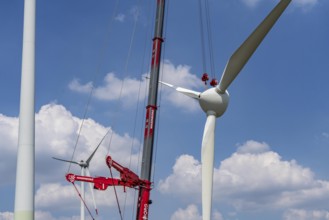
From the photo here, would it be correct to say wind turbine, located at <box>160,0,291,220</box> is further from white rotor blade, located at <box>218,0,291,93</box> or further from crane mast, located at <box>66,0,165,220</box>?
crane mast, located at <box>66,0,165,220</box>

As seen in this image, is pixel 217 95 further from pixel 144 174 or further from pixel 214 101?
pixel 144 174

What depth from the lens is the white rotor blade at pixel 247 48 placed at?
101 ft

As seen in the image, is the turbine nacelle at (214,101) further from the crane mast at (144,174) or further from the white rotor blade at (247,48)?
the crane mast at (144,174)

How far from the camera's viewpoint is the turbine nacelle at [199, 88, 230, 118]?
1410 inches

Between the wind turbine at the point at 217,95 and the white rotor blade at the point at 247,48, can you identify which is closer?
the white rotor blade at the point at 247,48

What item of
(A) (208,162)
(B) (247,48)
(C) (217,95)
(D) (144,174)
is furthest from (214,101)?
(D) (144,174)

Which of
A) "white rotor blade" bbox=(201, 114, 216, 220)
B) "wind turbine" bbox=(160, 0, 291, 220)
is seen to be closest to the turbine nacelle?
"wind turbine" bbox=(160, 0, 291, 220)

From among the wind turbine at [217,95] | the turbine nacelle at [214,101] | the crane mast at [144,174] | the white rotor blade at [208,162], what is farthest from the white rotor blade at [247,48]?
the crane mast at [144,174]

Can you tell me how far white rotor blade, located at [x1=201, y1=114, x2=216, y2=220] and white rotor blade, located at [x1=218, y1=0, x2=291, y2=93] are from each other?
2.84 m

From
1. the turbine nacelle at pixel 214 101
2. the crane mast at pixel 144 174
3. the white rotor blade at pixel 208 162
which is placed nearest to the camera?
the white rotor blade at pixel 208 162

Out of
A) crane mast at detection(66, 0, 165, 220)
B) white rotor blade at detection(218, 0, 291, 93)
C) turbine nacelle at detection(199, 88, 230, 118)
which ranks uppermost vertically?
white rotor blade at detection(218, 0, 291, 93)

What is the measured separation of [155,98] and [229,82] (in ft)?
18.7

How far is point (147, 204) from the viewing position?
3375cm

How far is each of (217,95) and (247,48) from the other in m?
4.49
